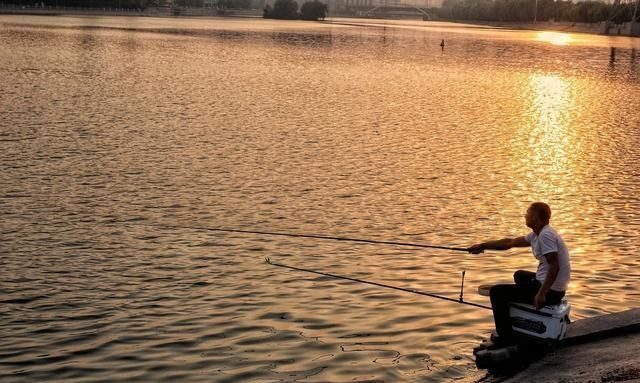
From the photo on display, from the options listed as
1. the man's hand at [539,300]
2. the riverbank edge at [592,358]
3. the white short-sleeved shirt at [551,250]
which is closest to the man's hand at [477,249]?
the white short-sleeved shirt at [551,250]

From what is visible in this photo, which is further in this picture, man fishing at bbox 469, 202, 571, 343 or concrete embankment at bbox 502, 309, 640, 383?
man fishing at bbox 469, 202, 571, 343

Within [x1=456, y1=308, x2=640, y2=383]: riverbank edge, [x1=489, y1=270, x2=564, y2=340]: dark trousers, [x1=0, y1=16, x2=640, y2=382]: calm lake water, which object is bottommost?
[x1=0, y1=16, x2=640, y2=382]: calm lake water

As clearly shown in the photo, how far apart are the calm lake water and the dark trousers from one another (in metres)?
0.82

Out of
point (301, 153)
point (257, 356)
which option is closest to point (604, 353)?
point (257, 356)

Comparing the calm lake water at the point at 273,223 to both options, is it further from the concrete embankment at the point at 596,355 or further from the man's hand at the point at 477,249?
the man's hand at the point at 477,249

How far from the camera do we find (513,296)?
12.0m

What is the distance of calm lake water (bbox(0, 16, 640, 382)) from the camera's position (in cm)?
1301

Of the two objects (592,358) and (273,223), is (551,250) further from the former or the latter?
(273,223)

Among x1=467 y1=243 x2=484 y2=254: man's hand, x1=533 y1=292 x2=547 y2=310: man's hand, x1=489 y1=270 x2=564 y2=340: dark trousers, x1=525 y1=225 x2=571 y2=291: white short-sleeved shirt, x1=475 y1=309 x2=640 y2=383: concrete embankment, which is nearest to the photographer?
x1=475 y1=309 x2=640 y2=383: concrete embankment

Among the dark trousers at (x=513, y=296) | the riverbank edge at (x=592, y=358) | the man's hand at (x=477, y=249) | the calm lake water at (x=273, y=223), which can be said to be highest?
the man's hand at (x=477, y=249)

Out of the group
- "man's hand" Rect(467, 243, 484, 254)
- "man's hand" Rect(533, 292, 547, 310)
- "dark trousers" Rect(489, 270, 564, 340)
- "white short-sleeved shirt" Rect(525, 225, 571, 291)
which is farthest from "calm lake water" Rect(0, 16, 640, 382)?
"white short-sleeved shirt" Rect(525, 225, 571, 291)

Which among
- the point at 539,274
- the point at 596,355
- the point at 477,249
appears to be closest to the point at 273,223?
the point at 477,249

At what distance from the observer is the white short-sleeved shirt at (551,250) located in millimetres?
11359

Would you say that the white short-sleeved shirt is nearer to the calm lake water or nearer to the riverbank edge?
the riverbank edge
